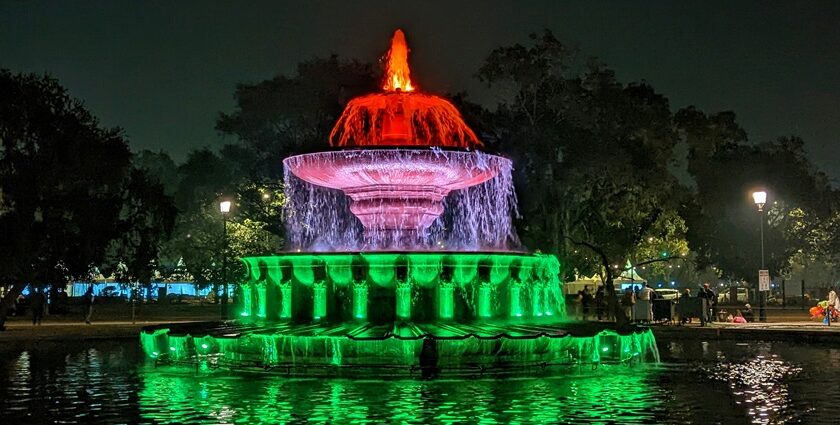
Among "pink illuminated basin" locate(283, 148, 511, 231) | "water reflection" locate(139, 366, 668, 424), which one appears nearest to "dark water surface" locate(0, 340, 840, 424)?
→ "water reflection" locate(139, 366, 668, 424)

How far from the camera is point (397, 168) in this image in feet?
69.8

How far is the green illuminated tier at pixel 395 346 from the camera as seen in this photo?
16062mm

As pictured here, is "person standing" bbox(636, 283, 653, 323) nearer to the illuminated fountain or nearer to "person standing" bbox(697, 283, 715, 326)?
"person standing" bbox(697, 283, 715, 326)

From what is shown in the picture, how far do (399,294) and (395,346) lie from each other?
7.95 feet

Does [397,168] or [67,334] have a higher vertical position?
[397,168]

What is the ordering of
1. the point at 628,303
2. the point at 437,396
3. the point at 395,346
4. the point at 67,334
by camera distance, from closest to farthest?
the point at 437,396 < the point at 395,346 < the point at 67,334 < the point at 628,303

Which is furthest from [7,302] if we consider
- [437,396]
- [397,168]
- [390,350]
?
[437,396]

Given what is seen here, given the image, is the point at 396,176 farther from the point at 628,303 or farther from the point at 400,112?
the point at 628,303

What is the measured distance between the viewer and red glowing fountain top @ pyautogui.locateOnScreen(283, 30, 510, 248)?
69.4 ft

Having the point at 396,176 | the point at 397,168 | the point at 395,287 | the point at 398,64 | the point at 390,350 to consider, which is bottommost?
the point at 390,350

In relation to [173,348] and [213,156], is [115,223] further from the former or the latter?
[213,156]

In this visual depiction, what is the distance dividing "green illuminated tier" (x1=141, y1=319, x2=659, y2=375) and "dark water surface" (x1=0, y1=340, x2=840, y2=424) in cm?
43

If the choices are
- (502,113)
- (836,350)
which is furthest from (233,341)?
(502,113)

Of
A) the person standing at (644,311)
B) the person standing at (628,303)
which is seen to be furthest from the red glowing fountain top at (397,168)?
the person standing at (628,303)
